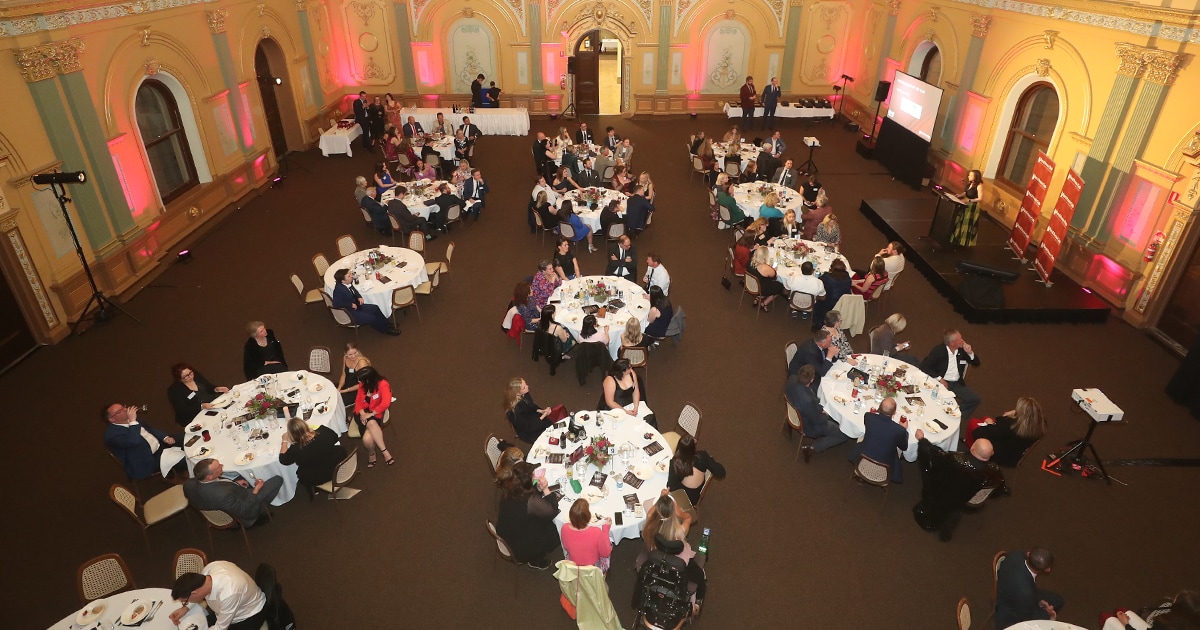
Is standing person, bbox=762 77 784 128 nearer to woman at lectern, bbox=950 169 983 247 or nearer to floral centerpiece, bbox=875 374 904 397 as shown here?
woman at lectern, bbox=950 169 983 247

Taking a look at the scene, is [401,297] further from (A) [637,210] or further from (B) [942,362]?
(B) [942,362]

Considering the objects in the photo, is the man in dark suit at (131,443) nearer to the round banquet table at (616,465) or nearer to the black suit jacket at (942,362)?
the round banquet table at (616,465)

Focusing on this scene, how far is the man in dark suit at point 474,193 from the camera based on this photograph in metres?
13.5

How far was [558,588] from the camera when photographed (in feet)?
20.4

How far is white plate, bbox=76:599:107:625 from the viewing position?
4.98 meters

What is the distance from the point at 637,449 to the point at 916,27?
15.6 m

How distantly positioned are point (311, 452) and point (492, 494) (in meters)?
1.92

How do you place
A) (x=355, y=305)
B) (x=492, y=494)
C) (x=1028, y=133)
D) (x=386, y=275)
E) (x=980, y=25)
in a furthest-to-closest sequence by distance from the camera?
(x=980, y=25)
(x=1028, y=133)
(x=386, y=275)
(x=355, y=305)
(x=492, y=494)

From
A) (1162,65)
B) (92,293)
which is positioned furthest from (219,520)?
(1162,65)

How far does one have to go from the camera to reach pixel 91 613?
16.5 ft

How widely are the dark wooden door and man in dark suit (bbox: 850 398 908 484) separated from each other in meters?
6.07

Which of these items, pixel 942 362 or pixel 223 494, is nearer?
pixel 223 494

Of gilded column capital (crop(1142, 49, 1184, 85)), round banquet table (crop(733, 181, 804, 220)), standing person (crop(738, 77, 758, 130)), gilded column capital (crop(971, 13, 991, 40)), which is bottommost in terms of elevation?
round banquet table (crop(733, 181, 804, 220))

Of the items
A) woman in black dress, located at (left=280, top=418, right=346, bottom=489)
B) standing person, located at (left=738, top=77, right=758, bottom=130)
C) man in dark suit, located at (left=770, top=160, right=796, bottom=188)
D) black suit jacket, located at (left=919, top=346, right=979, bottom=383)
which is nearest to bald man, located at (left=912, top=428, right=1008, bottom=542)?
black suit jacket, located at (left=919, top=346, right=979, bottom=383)
